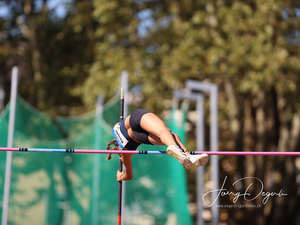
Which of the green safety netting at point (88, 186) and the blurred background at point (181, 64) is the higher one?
Answer: the blurred background at point (181, 64)

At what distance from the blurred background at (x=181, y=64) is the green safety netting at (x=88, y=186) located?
54mm

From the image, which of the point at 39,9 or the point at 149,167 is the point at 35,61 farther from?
the point at 149,167

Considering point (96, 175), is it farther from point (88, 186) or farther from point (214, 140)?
point (214, 140)

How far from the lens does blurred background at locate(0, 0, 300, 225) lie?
9570mm

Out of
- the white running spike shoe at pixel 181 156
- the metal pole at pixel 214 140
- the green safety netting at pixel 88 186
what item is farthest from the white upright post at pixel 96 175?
the white running spike shoe at pixel 181 156

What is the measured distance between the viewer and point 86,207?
7008 millimetres

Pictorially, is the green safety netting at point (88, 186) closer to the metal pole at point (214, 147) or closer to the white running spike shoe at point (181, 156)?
the metal pole at point (214, 147)

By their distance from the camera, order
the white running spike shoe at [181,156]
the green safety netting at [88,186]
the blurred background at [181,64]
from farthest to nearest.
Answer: the blurred background at [181,64]
the green safety netting at [88,186]
the white running spike shoe at [181,156]

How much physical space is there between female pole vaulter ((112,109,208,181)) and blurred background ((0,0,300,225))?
228cm

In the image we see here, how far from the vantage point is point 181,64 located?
396 inches

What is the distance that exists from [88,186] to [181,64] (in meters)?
4.01

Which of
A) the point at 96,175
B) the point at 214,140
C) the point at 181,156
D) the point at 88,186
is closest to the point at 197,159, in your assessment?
the point at 181,156

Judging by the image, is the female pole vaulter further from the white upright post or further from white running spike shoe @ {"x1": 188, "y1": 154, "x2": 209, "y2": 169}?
the white upright post

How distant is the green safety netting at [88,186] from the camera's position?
6.83 meters
